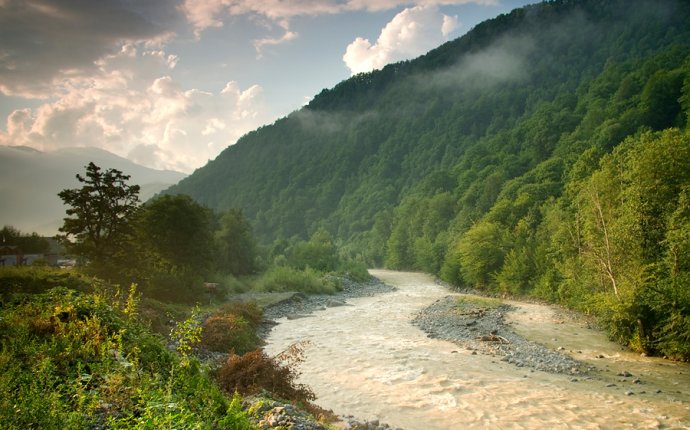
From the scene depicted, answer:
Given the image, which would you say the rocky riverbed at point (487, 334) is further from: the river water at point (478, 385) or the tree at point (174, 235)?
the tree at point (174, 235)

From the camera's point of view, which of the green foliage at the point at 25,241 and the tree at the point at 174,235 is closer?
the tree at the point at 174,235

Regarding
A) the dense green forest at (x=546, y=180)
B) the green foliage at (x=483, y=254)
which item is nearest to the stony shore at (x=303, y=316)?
the green foliage at (x=483, y=254)

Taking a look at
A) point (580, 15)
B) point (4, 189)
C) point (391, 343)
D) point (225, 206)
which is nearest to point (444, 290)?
point (391, 343)

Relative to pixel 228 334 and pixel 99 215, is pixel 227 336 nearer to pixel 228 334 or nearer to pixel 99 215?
pixel 228 334

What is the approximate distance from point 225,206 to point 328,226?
186 feet

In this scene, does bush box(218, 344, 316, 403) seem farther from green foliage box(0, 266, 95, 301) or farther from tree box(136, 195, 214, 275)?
tree box(136, 195, 214, 275)

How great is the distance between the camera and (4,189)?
654 feet

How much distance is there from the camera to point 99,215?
88.2 feet

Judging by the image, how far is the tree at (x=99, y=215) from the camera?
85.7 ft

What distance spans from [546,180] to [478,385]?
176 feet

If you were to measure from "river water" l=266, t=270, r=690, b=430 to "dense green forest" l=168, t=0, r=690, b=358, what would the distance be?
10.0ft

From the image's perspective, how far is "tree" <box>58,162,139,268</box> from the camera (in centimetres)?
2612

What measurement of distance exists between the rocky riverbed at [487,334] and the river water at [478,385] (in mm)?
880

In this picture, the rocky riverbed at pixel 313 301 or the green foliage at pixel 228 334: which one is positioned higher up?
the green foliage at pixel 228 334
